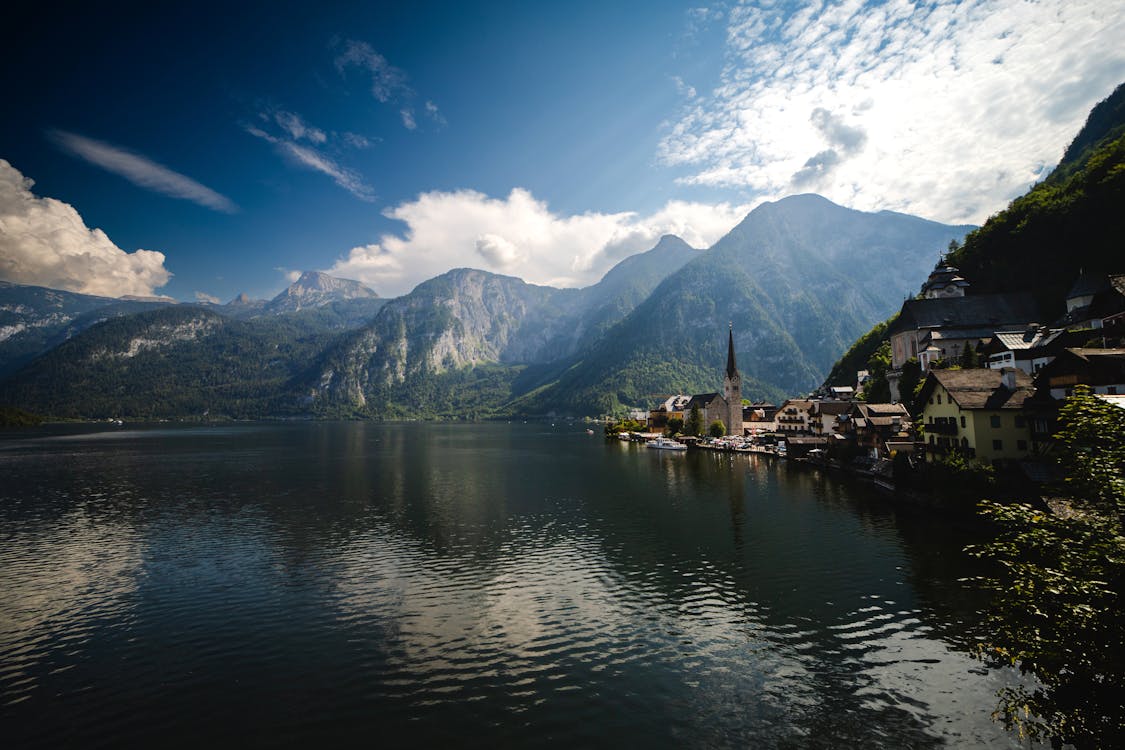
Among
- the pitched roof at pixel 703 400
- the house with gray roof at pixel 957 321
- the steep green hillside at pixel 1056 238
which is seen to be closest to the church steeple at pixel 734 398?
the pitched roof at pixel 703 400

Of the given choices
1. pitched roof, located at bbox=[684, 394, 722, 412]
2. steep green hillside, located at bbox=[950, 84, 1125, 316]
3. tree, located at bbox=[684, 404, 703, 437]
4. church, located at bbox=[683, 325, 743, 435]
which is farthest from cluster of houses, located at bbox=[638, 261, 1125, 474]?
pitched roof, located at bbox=[684, 394, 722, 412]

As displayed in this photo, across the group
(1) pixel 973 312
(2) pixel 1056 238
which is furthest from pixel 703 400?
(2) pixel 1056 238

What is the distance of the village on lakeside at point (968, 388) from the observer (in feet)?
165

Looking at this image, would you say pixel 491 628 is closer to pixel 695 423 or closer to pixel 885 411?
pixel 885 411

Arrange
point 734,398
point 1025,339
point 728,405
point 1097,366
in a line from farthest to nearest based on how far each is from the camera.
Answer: point 728,405
point 734,398
point 1025,339
point 1097,366

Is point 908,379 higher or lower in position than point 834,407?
higher

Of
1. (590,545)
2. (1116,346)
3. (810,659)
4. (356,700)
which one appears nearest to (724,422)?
(1116,346)

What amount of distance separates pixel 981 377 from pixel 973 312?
58529 millimetres

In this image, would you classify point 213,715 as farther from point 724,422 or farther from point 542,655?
point 724,422

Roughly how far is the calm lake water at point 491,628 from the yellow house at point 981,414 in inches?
401

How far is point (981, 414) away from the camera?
54.6 metres

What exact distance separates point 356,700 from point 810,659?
850 inches

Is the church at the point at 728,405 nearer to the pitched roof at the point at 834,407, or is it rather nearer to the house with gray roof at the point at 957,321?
the pitched roof at the point at 834,407

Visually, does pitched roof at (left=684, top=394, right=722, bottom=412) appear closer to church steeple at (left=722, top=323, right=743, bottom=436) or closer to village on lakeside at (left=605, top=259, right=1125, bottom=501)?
church steeple at (left=722, top=323, right=743, bottom=436)
